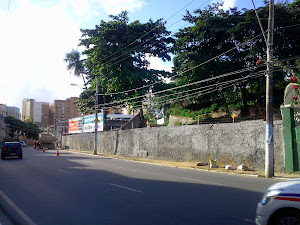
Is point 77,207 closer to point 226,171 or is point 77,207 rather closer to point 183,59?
point 226,171

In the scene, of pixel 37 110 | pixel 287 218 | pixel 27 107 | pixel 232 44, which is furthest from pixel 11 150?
pixel 27 107

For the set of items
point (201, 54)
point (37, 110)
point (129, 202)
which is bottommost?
point (129, 202)

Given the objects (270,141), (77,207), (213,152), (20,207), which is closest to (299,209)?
(77,207)

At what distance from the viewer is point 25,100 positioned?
166m

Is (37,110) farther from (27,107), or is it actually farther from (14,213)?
(14,213)

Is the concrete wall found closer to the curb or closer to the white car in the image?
the white car

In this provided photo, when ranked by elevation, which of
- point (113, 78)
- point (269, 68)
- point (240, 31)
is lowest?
point (269, 68)

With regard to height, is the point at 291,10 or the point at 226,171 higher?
the point at 291,10

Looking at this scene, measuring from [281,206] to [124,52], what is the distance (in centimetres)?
3243

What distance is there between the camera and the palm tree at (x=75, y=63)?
51.2 meters

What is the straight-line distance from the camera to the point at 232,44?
32.1 meters

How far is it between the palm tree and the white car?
1922 inches

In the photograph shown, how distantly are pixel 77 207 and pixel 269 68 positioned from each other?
12787 mm

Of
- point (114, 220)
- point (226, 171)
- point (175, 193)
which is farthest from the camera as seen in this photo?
point (226, 171)
